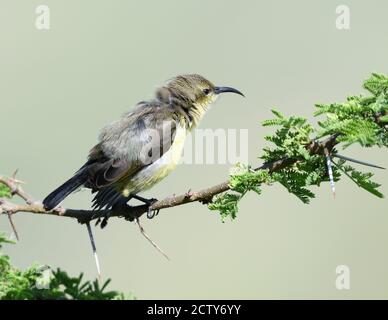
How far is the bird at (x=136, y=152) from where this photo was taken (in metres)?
6.72

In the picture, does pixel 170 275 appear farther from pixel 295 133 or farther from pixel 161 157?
pixel 295 133

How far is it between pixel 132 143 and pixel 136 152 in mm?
96

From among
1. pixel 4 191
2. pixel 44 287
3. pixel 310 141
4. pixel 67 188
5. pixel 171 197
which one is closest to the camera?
pixel 310 141

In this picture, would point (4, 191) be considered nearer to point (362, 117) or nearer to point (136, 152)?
point (362, 117)

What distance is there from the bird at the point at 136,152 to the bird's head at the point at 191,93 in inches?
1.9

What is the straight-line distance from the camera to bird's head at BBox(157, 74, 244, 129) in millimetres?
7867

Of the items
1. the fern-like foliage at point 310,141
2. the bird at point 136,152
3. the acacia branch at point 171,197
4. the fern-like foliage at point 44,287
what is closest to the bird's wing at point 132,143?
the bird at point 136,152

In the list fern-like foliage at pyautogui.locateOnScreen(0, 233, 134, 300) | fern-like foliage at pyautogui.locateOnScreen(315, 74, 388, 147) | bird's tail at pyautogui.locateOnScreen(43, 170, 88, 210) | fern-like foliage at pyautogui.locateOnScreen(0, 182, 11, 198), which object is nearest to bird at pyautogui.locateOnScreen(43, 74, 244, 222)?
bird's tail at pyautogui.locateOnScreen(43, 170, 88, 210)

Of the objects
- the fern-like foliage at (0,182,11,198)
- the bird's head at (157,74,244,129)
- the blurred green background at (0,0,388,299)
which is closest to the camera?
the fern-like foliage at (0,182,11,198)

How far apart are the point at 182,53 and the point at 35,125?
360 inches

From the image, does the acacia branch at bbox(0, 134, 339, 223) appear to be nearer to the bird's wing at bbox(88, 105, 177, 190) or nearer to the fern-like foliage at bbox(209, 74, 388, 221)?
the fern-like foliage at bbox(209, 74, 388, 221)

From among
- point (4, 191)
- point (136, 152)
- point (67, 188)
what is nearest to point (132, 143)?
point (136, 152)

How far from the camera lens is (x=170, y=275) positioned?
54.5 feet

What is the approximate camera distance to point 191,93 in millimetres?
8055
